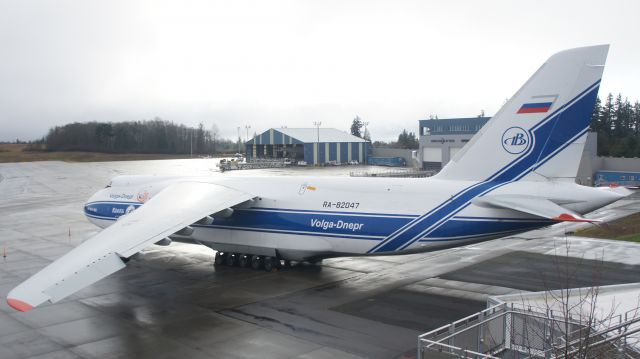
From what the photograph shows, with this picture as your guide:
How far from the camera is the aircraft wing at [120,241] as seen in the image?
35.9 ft

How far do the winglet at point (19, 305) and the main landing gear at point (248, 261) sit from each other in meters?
11.5

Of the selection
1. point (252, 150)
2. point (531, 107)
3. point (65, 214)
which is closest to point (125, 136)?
point (252, 150)

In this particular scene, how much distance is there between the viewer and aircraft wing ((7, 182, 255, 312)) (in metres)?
11.0

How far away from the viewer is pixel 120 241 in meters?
13.5

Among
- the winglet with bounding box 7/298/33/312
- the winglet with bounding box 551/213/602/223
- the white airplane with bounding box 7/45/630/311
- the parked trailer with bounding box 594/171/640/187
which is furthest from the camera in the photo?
the parked trailer with bounding box 594/171/640/187

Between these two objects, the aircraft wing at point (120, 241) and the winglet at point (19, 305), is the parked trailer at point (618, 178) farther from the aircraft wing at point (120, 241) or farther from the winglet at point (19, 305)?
the winglet at point (19, 305)

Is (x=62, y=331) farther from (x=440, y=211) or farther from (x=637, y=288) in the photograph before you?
(x=637, y=288)

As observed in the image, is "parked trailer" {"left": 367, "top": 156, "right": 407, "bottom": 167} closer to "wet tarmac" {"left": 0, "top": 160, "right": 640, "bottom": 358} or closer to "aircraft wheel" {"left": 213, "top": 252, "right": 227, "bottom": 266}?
"wet tarmac" {"left": 0, "top": 160, "right": 640, "bottom": 358}

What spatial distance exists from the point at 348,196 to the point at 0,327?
1170cm

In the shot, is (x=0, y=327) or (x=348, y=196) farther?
(x=348, y=196)

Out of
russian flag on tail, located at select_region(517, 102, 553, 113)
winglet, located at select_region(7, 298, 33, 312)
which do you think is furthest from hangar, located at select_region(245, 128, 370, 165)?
winglet, located at select_region(7, 298, 33, 312)

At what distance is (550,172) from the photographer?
17.0 metres

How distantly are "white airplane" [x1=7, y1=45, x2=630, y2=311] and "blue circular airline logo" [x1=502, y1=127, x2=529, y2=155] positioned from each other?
0.10 ft

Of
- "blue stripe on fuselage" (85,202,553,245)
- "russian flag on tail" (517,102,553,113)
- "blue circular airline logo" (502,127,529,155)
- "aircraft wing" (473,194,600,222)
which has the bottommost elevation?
"blue stripe on fuselage" (85,202,553,245)
